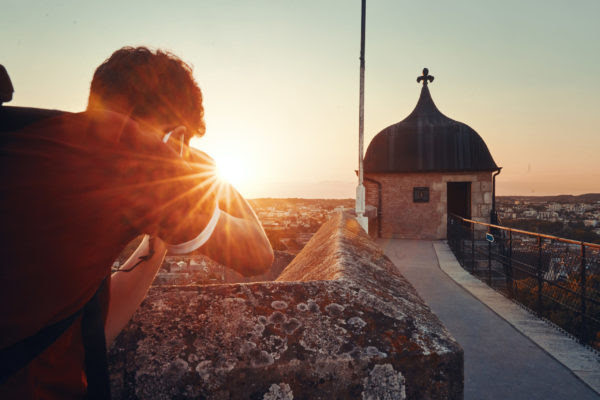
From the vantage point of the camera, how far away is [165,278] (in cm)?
321

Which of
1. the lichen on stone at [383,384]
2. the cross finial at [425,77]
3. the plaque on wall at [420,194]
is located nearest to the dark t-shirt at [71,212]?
the lichen on stone at [383,384]

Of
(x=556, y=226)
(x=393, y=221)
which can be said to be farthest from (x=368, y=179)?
(x=556, y=226)

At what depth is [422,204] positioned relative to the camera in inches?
584

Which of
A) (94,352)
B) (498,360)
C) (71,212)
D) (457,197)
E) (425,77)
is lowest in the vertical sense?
(498,360)

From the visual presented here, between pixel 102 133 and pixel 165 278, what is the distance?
274cm

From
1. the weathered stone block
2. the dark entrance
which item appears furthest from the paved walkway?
the dark entrance

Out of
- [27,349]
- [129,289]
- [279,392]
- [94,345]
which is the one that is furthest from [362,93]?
[27,349]

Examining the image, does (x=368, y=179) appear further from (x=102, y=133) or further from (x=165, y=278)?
(x=102, y=133)

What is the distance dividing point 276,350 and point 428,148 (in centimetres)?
1585

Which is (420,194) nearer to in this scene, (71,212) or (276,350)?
(276,350)

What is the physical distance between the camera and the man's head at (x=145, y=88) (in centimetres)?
126

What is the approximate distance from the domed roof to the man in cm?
1504

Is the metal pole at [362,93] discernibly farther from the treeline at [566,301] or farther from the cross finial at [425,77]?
the cross finial at [425,77]

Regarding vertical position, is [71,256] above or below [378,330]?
above
